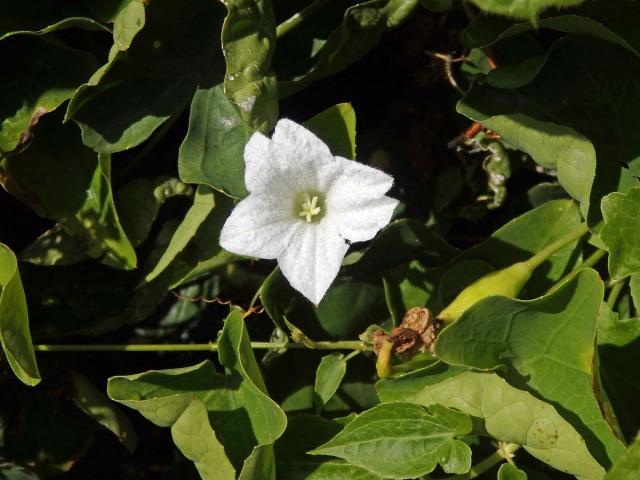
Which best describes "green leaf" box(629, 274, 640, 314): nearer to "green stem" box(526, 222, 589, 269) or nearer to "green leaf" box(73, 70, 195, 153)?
"green stem" box(526, 222, 589, 269)

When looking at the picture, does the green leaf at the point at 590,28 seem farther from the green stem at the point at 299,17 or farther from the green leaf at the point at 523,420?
the green leaf at the point at 523,420

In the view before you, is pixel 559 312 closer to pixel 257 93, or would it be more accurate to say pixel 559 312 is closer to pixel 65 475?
pixel 257 93

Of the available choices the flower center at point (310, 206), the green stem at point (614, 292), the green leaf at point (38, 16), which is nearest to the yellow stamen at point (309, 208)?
the flower center at point (310, 206)

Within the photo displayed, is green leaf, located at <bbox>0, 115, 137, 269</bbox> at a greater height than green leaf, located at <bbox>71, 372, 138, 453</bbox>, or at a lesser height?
greater

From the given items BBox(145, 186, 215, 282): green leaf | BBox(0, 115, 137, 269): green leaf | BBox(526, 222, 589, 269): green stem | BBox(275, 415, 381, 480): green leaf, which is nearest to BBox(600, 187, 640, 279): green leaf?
BBox(526, 222, 589, 269): green stem

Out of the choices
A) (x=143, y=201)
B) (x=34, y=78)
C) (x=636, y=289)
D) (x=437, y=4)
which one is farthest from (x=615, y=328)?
(x=34, y=78)

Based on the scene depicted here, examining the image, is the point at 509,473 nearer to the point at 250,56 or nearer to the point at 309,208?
the point at 309,208
